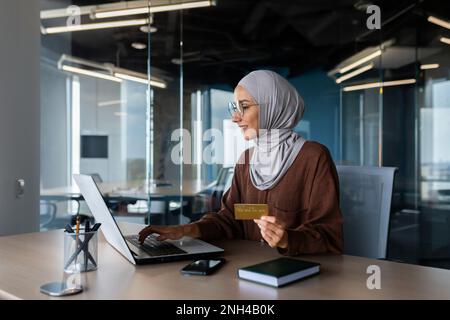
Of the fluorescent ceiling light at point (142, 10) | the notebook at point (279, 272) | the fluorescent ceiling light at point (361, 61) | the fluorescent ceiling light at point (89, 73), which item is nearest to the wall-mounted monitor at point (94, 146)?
the fluorescent ceiling light at point (89, 73)

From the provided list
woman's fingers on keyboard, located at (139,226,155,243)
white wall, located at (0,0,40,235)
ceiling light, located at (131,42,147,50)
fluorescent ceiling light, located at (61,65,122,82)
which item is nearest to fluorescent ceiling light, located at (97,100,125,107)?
fluorescent ceiling light, located at (61,65,122,82)

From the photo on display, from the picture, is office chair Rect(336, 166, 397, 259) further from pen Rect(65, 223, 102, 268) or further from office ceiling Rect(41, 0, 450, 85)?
office ceiling Rect(41, 0, 450, 85)

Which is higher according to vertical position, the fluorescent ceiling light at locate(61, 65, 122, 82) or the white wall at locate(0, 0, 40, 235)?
the fluorescent ceiling light at locate(61, 65, 122, 82)

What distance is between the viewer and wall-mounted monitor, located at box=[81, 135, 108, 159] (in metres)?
4.40

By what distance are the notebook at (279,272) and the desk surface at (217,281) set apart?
0.01m

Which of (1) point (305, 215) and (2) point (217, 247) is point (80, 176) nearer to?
(2) point (217, 247)

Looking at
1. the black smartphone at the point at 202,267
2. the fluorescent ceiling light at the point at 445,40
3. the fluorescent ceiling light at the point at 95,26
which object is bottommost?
the black smartphone at the point at 202,267

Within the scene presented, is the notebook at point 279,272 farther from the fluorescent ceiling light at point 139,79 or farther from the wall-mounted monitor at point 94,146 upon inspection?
the fluorescent ceiling light at point 139,79

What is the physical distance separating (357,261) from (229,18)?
4976 mm

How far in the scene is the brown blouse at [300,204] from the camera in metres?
1.22

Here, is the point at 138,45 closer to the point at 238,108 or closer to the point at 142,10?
the point at 142,10

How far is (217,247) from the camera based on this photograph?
50.5 inches

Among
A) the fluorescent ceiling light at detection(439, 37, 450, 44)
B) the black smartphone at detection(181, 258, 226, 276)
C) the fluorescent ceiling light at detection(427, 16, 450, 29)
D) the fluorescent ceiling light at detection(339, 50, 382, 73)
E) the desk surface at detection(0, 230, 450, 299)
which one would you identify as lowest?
the desk surface at detection(0, 230, 450, 299)

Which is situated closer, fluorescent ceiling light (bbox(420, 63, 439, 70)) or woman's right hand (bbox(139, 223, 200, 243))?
woman's right hand (bbox(139, 223, 200, 243))
